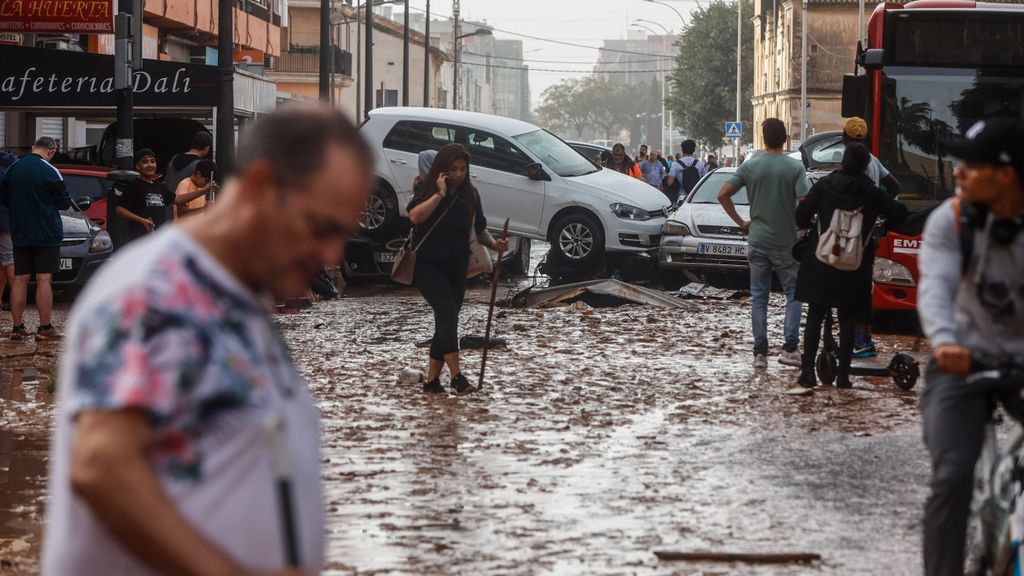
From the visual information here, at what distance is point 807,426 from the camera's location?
9.31 m

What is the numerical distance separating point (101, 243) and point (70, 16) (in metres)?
6.24

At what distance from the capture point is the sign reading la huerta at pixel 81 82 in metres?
23.5

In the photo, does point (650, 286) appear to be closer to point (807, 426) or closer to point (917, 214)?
point (917, 214)

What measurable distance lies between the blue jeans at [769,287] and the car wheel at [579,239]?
840 centimetres

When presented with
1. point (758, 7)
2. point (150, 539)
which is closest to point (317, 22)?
point (758, 7)

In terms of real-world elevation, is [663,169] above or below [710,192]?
above

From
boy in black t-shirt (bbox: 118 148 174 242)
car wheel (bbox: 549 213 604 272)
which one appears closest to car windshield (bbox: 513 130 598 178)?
car wheel (bbox: 549 213 604 272)

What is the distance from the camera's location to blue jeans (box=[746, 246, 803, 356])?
38.4 ft

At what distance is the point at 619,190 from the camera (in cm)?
2091

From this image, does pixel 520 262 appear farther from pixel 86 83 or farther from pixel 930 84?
pixel 930 84

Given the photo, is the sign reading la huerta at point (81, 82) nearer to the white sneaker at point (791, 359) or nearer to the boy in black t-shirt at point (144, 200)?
the boy in black t-shirt at point (144, 200)

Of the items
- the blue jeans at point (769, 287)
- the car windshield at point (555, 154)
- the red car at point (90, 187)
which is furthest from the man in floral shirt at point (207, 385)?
the car windshield at point (555, 154)

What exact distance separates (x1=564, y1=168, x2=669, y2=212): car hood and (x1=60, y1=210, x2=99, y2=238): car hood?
6.17 meters

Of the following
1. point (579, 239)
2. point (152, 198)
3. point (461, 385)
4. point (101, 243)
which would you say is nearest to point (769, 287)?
point (461, 385)
